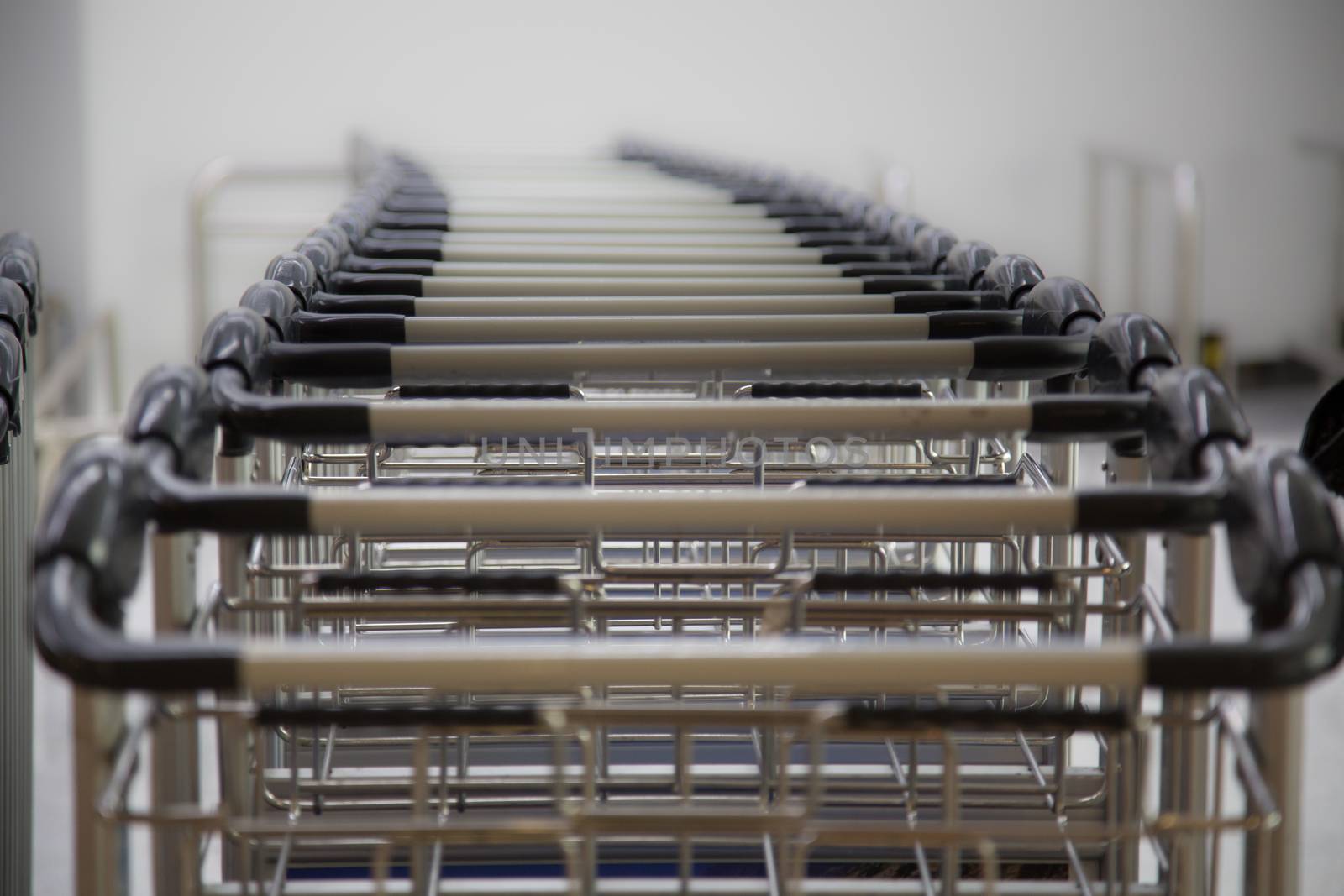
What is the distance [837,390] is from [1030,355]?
16.8 inches

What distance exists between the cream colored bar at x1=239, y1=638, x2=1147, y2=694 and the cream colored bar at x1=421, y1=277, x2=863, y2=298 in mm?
803

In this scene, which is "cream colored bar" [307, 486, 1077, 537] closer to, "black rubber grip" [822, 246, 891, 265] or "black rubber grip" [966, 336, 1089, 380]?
"black rubber grip" [966, 336, 1089, 380]

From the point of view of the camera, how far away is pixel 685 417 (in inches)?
39.7

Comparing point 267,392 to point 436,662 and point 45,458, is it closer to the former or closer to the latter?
point 436,662

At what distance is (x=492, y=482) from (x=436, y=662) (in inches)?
21.7

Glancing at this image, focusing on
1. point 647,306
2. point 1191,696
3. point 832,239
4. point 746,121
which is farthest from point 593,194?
point 746,121

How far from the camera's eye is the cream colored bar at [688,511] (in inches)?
33.4

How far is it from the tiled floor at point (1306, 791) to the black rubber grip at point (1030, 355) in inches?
71.4

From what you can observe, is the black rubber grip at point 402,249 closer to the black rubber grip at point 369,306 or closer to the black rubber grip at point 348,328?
the black rubber grip at point 369,306

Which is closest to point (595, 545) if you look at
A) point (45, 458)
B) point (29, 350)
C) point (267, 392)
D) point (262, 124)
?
point (267, 392)

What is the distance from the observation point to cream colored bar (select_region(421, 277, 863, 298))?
4.99ft

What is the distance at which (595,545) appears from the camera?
3.82 ft

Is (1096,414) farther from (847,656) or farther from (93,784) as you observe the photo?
(93,784)

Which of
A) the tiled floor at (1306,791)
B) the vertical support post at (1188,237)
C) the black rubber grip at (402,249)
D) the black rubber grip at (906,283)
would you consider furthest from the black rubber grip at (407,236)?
the vertical support post at (1188,237)
